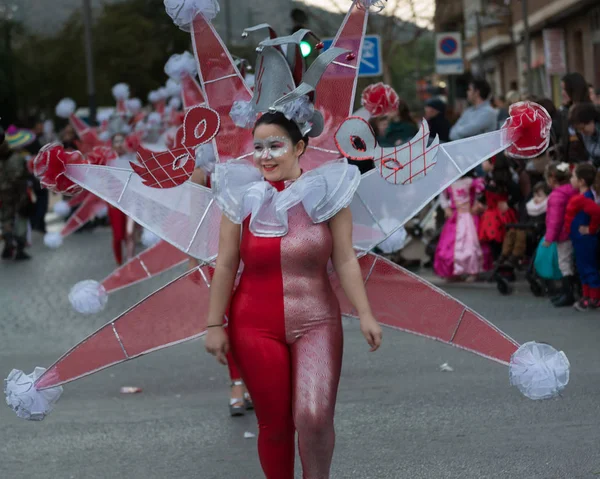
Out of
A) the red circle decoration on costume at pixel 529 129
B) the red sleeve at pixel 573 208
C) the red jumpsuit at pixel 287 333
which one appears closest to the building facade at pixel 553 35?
the red sleeve at pixel 573 208

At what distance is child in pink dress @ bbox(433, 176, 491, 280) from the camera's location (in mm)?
12234

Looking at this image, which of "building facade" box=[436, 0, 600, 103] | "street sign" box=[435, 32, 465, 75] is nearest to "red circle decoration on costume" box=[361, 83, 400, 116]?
"building facade" box=[436, 0, 600, 103]

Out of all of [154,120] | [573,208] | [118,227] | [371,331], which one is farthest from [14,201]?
[371,331]

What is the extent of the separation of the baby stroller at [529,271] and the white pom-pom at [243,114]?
6609 millimetres

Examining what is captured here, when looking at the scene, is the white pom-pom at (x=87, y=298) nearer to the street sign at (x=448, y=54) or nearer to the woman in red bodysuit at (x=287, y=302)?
the woman in red bodysuit at (x=287, y=302)

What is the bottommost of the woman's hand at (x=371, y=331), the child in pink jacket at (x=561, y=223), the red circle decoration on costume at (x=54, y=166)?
the child in pink jacket at (x=561, y=223)

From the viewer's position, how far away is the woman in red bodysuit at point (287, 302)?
438cm

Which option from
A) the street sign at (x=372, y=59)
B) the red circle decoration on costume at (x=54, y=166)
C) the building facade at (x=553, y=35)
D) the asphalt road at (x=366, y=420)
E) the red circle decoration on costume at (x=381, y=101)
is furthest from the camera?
the building facade at (x=553, y=35)

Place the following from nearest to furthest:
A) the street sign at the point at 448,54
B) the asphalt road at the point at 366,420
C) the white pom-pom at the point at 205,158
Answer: the asphalt road at the point at 366,420, the white pom-pom at the point at 205,158, the street sign at the point at 448,54

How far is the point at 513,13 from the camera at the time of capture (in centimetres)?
3934

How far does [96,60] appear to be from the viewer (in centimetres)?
6141

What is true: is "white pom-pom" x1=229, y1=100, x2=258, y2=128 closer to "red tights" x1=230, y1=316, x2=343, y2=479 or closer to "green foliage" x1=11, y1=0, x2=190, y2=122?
"red tights" x1=230, y1=316, x2=343, y2=479

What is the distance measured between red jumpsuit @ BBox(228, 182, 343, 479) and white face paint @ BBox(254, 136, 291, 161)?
23cm

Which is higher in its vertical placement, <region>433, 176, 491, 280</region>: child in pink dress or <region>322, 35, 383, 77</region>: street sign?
<region>322, 35, 383, 77</region>: street sign
